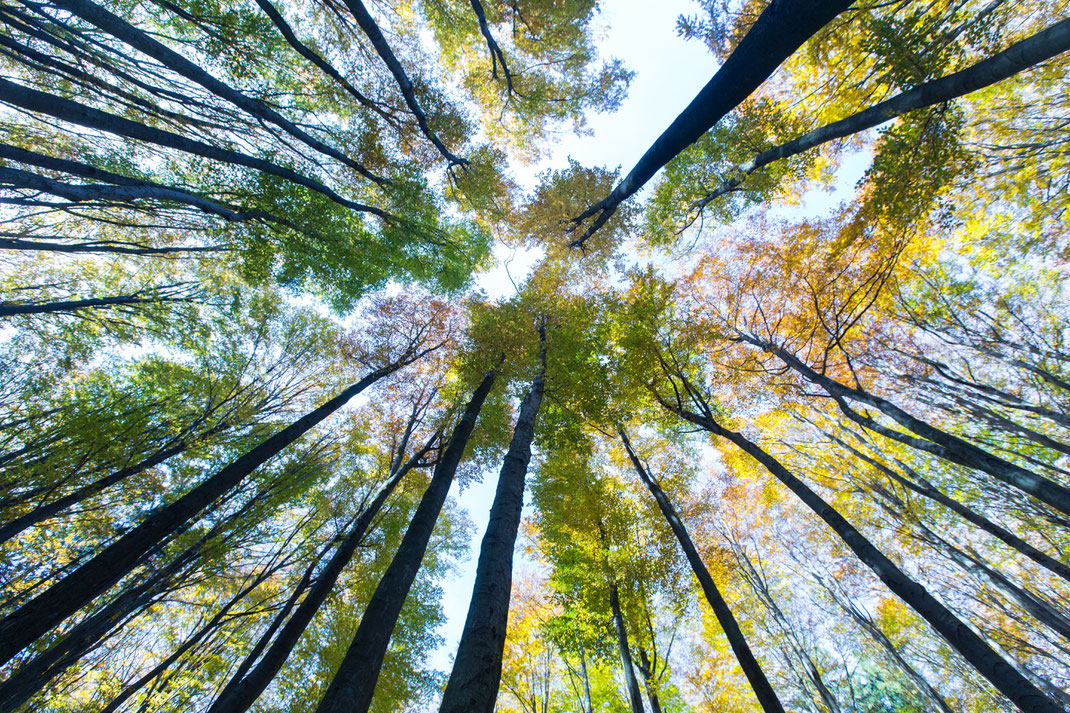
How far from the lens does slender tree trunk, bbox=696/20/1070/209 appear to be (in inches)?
134

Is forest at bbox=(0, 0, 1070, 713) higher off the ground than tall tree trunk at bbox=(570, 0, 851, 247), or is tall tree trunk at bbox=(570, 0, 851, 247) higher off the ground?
forest at bbox=(0, 0, 1070, 713)

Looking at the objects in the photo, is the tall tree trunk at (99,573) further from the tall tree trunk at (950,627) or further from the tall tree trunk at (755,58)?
the tall tree trunk at (950,627)

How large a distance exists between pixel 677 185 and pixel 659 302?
2.91 metres

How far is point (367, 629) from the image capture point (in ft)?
13.6

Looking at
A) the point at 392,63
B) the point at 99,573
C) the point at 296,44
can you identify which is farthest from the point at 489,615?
the point at 296,44

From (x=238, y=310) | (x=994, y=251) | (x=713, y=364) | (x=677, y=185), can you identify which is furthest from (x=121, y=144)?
(x=994, y=251)

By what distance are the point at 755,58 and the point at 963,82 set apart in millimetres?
3824

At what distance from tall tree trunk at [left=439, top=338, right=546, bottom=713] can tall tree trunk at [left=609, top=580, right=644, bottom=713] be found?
6.21 m

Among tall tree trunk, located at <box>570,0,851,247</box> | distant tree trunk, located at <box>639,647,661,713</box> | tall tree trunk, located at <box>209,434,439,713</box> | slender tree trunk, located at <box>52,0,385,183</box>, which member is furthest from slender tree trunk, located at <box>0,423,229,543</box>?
distant tree trunk, located at <box>639,647,661,713</box>

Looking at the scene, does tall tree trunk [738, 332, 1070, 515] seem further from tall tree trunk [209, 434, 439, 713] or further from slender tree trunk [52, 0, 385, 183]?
slender tree trunk [52, 0, 385, 183]

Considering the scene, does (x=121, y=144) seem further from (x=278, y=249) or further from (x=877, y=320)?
(x=877, y=320)

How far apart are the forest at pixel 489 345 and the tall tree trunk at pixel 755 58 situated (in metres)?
0.68

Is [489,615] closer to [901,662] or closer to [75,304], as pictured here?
[75,304]

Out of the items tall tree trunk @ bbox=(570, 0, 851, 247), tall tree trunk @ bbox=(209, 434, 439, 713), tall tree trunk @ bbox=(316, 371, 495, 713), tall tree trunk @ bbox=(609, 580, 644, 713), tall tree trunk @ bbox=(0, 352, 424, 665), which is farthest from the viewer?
tall tree trunk @ bbox=(609, 580, 644, 713)
